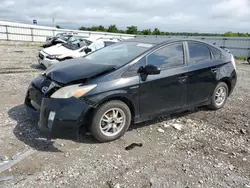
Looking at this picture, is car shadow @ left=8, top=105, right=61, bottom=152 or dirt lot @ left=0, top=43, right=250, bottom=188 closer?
dirt lot @ left=0, top=43, right=250, bottom=188

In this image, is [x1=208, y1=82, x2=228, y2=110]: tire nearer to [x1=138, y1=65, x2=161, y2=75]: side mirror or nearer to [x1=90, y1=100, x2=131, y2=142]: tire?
[x1=138, y1=65, x2=161, y2=75]: side mirror

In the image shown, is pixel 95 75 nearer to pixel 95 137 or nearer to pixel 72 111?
pixel 72 111

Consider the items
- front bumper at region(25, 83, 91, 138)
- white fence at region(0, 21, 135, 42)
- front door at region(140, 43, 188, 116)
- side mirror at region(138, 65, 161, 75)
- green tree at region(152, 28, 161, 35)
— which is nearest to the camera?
front bumper at region(25, 83, 91, 138)

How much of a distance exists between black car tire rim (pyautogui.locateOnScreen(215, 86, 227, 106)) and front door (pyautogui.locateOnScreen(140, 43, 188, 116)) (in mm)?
1155

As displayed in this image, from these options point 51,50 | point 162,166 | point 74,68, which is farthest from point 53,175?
point 51,50

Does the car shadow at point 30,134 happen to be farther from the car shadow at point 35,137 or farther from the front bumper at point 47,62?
the front bumper at point 47,62

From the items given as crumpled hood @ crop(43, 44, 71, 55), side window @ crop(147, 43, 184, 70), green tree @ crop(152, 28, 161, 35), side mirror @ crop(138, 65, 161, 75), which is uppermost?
green tree @ crop(152, 28, 161, 35)

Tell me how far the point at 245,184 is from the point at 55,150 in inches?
98.5

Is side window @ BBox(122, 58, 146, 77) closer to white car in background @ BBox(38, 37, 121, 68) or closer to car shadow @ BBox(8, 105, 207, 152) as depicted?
car shadow @ BBox(8, 105, 207, 152)

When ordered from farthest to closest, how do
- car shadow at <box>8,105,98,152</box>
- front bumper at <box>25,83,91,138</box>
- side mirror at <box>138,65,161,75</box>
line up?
side mirror at <box>138,65,161,75</box> → car shadow at <box>8,105,98,152</box> → front bumper at <box>25,83,91,138</box>

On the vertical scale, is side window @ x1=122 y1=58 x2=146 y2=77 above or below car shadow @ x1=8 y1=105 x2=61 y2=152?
above

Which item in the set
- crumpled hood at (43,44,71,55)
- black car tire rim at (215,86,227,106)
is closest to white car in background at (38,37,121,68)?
crumpled hood at (43,44,71,55)

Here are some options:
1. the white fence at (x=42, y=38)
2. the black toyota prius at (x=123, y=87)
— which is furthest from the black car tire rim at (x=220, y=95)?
the white fence at (x=42, y=38)

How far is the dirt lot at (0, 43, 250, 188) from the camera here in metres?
2.70
